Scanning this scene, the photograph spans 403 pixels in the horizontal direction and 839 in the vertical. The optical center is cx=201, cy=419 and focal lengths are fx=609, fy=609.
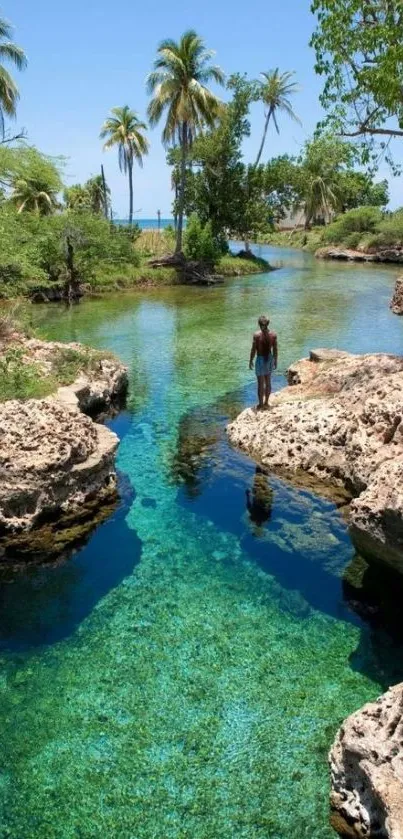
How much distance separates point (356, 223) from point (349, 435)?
7402cm

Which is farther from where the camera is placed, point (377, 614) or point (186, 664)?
point (377, 614)

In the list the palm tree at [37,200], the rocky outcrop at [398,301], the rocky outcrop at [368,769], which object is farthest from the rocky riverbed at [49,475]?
the palm tree at [37,200]

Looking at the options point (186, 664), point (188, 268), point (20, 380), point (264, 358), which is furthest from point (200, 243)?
point (186, 664)

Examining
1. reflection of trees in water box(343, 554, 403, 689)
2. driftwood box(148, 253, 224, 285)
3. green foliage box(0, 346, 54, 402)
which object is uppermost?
driftwood box(148, 253, 224, 285)

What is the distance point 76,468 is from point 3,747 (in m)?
5.29

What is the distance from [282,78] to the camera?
59.7 metres

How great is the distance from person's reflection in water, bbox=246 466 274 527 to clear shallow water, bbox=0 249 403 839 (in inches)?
3.5

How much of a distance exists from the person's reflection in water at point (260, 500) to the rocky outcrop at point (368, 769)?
5334 millimetres

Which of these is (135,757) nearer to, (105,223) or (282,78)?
(105,223)

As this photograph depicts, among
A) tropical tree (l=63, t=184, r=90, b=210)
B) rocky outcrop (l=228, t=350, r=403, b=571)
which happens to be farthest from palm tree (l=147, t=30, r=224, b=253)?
rocky outcrop (l=228, t=350, r=403, b=571)

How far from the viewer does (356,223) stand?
7925 cm

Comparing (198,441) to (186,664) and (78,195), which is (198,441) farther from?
(78,195)

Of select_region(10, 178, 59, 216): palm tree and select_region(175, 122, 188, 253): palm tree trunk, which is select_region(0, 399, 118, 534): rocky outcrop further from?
select_region(175, 122, 188, 253): palm tree trunk

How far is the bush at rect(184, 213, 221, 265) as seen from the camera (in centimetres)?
5078
